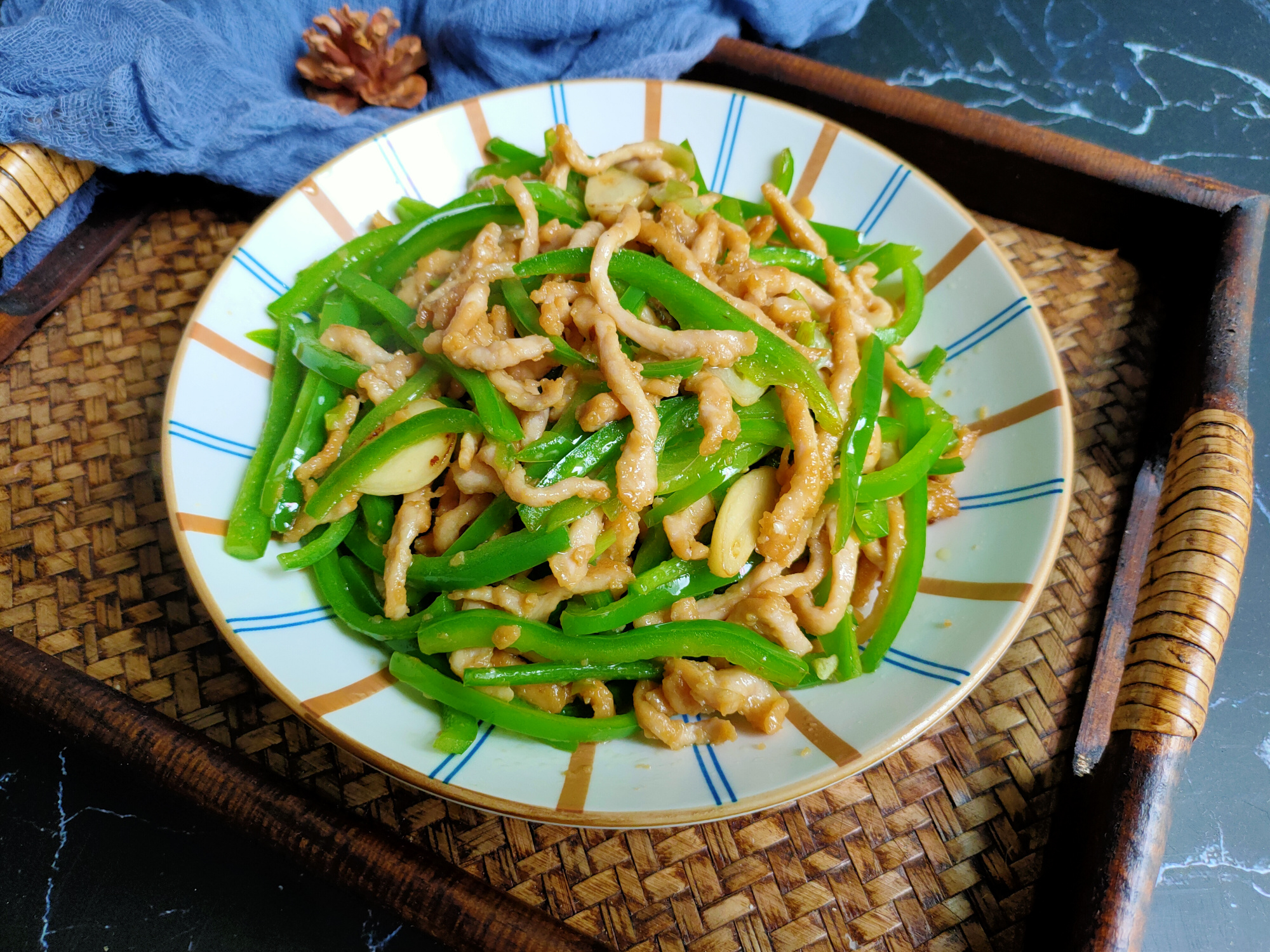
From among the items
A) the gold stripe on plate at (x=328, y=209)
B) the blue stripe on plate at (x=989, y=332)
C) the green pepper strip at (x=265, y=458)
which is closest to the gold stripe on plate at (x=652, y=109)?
the gold stripe on plate at (x=328, y=209)

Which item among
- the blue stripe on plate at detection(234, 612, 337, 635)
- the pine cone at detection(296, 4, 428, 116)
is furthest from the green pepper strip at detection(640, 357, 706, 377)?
the pine cone at detection(296, 4, 428, 116)

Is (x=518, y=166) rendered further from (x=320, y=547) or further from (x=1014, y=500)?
(x=1014, y=500)

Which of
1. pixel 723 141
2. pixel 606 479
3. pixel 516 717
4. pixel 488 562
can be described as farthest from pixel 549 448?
pixel 723 141

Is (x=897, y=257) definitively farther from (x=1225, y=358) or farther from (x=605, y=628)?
(x=605, y=628)

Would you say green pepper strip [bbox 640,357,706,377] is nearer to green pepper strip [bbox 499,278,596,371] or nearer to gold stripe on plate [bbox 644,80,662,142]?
green pepper strip [bbox 499,278,596,371]

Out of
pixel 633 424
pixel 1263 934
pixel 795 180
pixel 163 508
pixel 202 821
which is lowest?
pixel 202 821

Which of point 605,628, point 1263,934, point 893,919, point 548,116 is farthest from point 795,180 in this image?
point 1263,934
